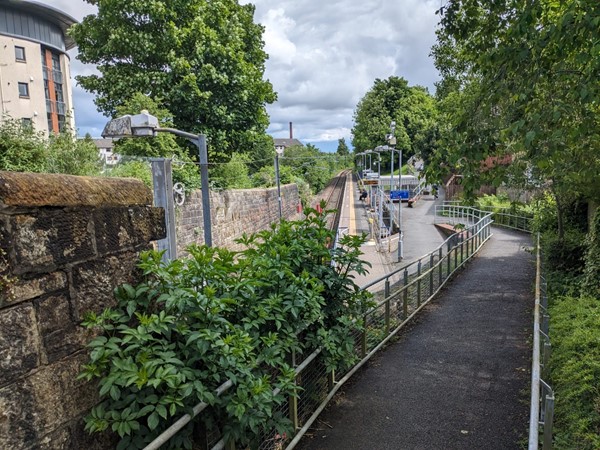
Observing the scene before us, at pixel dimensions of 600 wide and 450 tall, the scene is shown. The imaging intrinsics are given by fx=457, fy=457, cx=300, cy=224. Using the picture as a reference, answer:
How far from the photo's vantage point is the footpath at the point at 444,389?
4227mm

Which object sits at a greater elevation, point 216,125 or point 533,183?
point 216,125

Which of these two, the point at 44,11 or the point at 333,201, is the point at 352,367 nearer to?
the point at 44,11

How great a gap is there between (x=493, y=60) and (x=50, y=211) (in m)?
4.73

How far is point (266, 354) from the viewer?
3.03m

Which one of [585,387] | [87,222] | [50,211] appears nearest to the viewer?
[50,211]

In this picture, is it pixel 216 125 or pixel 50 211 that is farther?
pixel 216 125

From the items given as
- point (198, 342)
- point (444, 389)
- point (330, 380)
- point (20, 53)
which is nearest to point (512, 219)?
point (444, 389)

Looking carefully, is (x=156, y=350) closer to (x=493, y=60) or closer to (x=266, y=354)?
(x=266, y=354)

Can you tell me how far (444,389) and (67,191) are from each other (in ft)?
15.2

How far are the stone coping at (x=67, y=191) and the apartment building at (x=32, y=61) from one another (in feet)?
93.1

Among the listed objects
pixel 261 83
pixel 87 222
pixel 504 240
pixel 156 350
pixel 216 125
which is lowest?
pixel 504 240

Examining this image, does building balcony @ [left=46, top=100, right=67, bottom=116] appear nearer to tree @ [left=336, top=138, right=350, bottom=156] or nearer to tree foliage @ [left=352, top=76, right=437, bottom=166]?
tree foliage @ [left=352, top=76, right=437, bottom=166]

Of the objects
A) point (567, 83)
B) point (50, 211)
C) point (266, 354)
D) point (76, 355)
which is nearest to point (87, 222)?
point (50, 211)

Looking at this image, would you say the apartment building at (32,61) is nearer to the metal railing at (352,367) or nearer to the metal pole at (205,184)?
the metal pole at (205,184)
